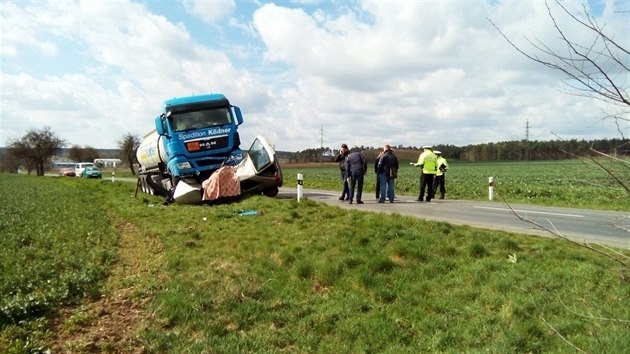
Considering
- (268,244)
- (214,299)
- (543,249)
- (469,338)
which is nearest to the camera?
(469,338)

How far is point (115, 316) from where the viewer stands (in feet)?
18.6

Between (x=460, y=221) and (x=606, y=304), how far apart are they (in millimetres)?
5814

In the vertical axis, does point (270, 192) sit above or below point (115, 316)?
above

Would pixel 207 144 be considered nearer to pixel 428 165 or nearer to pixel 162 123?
pixel 162 123

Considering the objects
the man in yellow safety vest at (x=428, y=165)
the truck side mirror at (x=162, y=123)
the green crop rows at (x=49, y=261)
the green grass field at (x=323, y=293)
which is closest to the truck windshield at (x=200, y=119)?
the truck side mirror at (x=162, y=123)

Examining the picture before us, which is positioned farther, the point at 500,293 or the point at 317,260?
the point at 317,260

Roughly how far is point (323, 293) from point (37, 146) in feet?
291

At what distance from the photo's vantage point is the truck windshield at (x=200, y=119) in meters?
17.3

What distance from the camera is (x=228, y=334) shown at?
17.3 feet

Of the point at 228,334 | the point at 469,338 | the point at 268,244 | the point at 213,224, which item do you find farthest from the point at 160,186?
the point at 469,338

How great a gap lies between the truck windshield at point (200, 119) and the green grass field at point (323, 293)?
8171 millimetres

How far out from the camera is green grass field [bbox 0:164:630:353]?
16.1 feet

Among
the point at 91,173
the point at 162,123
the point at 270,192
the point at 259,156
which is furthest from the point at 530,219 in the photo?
the point at 91,173

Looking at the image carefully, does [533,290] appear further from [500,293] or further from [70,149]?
[70,149]
